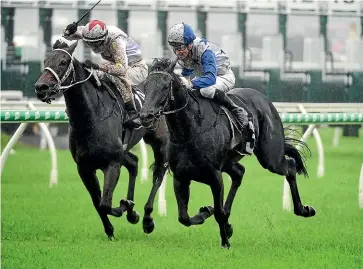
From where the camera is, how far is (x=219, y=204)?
7539 mm

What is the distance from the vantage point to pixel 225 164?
8188 millimetres

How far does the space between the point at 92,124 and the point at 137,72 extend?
3.29 ft

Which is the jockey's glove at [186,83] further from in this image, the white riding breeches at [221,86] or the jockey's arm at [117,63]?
the jockey's arm at [117,63]

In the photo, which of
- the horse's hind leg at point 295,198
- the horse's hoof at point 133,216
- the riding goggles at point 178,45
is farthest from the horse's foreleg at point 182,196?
the horse's hind leg at point 295,198

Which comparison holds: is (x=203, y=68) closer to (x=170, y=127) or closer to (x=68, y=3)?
(x=170, y=127)

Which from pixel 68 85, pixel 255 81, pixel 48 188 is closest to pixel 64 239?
pixel 68 85

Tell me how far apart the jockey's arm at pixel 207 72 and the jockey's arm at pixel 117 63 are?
2.91ft

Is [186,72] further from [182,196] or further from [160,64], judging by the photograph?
[182,196]

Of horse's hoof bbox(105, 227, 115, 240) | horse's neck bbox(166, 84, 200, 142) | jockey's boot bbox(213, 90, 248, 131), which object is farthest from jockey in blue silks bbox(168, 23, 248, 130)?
horse's hoof bbox(105, 227, 115, 240)

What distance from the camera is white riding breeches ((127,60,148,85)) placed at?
8805 millimetres

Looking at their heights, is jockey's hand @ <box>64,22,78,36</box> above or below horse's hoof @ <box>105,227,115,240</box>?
above

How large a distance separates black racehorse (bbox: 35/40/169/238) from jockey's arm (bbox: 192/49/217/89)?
792mm

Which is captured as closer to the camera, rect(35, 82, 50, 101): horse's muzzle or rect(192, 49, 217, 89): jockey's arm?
rect(35, 82, 50, 101): horse's muzzle

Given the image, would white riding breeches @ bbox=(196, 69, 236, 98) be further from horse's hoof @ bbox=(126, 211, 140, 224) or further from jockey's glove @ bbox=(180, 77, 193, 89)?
horse's hoof @ bbox=(126, 211, 140, 224)
